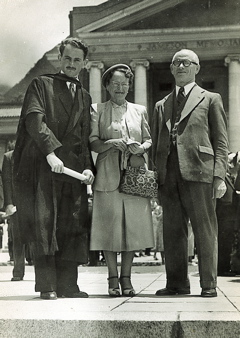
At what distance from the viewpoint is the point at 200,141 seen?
607 cm

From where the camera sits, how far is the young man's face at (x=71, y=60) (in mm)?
6109

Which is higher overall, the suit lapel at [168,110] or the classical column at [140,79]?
the classical column at [140,79]

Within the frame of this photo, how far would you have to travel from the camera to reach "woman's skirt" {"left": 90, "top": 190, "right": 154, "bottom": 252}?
6.10 metres

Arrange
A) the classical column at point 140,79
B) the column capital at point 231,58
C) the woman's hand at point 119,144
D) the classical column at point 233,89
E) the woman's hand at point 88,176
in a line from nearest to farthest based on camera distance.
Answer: the woman's hand at point 88,176 < the woman's hand at point 119,144 < the classical column at point 233,89 < the column capital at point 231,58 < the classical column at point 140,79

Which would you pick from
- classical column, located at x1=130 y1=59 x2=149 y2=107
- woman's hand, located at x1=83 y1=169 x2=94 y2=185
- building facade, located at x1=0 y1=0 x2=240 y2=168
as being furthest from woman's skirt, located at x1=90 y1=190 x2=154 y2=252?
classical column, located at x1=130 y1=59 x2=149 y2=107

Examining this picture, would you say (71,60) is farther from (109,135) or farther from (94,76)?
(94,76)

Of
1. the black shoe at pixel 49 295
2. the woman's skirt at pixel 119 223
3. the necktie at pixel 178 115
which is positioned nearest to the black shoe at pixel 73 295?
the black shoe at pixel 49 295

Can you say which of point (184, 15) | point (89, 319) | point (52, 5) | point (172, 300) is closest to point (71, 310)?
point (89, 319)

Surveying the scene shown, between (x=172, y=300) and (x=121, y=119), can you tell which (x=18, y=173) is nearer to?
(x=121, y=119)

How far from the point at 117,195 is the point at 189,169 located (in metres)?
0.68

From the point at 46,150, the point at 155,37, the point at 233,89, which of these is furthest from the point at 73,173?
the point at 233,89

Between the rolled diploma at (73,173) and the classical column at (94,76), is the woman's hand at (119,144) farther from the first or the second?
the classical column at (94,76)

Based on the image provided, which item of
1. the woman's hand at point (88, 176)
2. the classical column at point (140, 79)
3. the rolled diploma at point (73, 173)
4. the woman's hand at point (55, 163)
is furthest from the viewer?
Result: the classical column at point (140, 79)

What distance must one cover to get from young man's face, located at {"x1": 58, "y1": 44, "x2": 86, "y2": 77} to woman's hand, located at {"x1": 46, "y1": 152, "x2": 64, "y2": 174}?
85cm
